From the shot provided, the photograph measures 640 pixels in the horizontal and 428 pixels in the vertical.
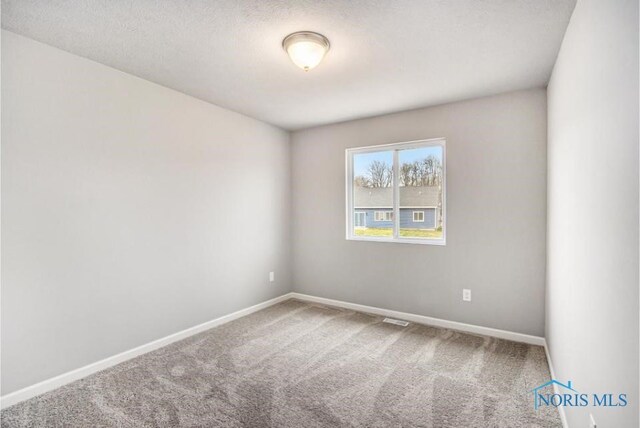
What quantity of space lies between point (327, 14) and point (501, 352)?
309cm

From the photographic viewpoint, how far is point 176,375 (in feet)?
8.23

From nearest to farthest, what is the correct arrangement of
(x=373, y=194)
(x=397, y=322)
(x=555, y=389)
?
(x=555, y=389) → (x=397, y=322) → (x=373, y=194)

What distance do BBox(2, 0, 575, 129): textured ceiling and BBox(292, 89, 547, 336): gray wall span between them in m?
0.37

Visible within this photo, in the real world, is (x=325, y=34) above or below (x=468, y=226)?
above

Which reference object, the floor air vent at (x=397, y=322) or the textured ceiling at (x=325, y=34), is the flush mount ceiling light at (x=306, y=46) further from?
the floor air vent at (x=397, y=322)

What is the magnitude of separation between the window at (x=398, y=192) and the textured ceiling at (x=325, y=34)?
30.4 inches

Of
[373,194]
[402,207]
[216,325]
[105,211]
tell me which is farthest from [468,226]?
[105,211]

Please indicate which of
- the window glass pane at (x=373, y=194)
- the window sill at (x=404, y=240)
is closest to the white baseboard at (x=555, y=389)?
the window sill at (x=404, y=240)

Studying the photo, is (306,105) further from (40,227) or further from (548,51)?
(40,227)

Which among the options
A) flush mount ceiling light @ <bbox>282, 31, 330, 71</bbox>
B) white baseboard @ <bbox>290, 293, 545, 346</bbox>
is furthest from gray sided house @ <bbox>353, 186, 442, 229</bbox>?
flush mount ceiling light @ <bbox>282, 31, 330, 71</bbox>

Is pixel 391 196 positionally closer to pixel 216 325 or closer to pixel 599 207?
pixel 216 325

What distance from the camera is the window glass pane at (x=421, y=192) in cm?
367

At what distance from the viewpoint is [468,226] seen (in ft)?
11.2

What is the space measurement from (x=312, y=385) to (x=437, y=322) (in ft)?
6.02
